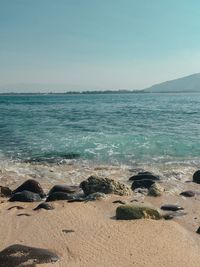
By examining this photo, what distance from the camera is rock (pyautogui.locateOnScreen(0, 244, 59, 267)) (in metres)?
7.09

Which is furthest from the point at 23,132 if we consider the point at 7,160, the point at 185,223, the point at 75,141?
the point at 185,223

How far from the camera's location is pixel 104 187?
12406 millimetres

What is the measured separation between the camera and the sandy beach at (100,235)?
7.53m

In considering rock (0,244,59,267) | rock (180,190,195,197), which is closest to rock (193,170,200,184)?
rock (180,190,195,197)

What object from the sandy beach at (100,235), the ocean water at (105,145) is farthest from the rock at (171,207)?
the ocean water at (105,145)

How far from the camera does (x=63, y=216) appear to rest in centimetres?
984

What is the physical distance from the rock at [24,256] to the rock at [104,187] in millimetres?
4703

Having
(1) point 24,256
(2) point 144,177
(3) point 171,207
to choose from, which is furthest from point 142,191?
(1) point 24,256

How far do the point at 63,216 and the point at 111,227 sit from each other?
1.31 meters

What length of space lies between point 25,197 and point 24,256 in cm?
443

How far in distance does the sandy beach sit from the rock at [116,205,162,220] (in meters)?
0.16

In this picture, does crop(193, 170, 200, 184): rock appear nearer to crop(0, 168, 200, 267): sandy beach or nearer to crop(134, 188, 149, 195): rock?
crop(134, 188, 149, 195): rock

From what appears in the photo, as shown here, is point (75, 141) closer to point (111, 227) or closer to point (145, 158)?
point (145, 158)

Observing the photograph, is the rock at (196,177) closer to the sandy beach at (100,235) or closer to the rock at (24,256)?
the sandy beach at (100,235)
